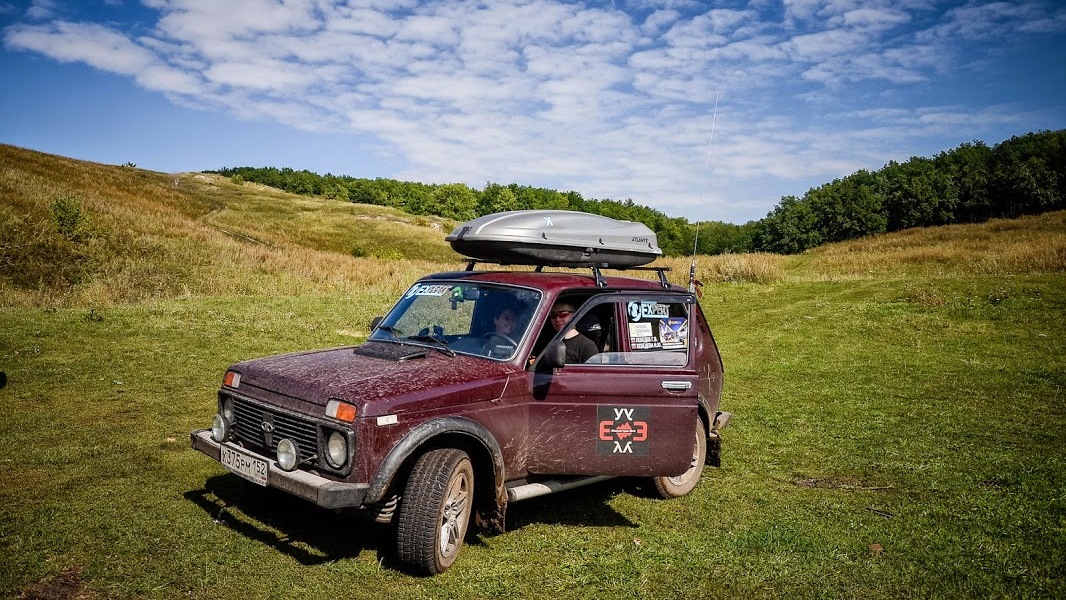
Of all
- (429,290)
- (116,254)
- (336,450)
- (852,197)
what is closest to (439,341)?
(429,290)

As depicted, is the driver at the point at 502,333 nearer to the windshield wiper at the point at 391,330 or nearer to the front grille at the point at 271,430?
the windshield wiper at the point at 391,330

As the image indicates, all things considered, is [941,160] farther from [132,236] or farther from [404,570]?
[404,570]

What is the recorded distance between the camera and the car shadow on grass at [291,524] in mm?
4637

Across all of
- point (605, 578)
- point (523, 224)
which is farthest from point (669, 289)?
point (605, 578)

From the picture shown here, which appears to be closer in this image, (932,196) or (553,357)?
(553,357)

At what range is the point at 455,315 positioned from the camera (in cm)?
543

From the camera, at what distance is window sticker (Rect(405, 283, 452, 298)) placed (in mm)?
5828

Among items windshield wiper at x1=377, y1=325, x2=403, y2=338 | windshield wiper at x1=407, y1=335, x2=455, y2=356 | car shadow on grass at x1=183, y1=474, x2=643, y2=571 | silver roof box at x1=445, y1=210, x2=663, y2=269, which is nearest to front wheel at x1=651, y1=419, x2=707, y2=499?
car shadow on grass at x1=183, y1=474, x2=643, y2=571

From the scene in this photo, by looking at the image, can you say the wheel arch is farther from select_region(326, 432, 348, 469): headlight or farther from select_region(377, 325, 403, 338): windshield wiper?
select_region(377, 325, 403, 338): windshield wiper

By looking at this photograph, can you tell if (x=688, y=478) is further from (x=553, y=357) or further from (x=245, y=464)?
(x=245, y=464)

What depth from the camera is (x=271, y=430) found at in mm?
4410

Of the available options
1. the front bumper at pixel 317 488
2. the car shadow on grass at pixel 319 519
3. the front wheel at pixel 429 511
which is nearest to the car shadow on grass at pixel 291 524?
the car shadow on grass at pixel 319 519

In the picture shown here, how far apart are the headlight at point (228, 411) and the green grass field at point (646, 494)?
0.82m

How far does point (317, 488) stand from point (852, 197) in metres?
119
